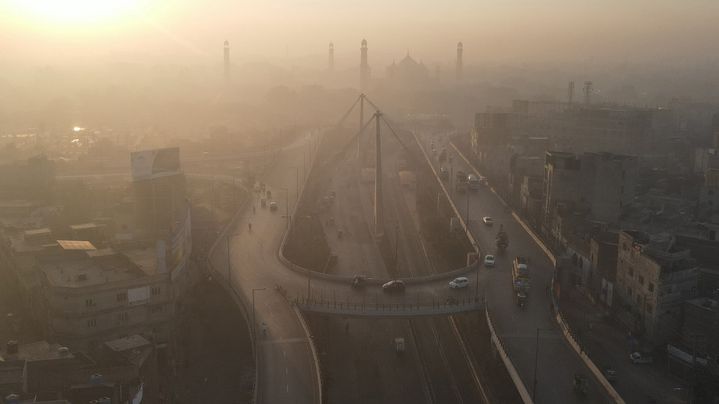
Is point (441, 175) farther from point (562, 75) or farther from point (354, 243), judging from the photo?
point (562, 75)

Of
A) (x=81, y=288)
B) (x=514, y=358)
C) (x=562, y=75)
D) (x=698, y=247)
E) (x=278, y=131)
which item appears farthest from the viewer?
(x=562, y=75)

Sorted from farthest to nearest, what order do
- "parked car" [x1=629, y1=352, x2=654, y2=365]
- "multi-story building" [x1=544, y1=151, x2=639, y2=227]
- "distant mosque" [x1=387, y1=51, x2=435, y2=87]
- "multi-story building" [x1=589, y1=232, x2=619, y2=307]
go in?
"distant mosque" [x1=387, y1=51, x2=435, y2=87]
"multi-story building" [x1=544, y1=151, x2=639, y2=227]
"multi-story building" [x1=589, y1=232, x2=619, y2=307]
"parked car" [x1=629, y1=352, x2=654, y2=365]

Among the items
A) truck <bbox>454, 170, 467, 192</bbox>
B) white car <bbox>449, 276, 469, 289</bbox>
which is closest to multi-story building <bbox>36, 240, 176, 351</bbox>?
white car <bbox>449, 276, 469, 289</bbox>

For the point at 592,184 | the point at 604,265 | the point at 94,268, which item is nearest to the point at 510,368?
the point at 604,265

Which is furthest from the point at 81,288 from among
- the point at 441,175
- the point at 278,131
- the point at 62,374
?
the point at 278,131

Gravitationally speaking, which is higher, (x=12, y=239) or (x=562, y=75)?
(x=562, y=75)

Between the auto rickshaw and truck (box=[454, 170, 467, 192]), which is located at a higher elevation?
truck (box=[454, 170, 467, 192])

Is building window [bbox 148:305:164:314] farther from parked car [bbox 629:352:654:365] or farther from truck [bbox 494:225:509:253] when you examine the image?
parked car [bbox 629:352:654:365]

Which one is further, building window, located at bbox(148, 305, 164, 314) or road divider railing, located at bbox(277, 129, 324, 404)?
building window, located at bbox(148, 305, 164, 314)

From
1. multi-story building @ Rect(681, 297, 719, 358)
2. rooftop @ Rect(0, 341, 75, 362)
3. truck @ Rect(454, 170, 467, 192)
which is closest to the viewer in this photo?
rooftop @ Rect(0, 341, 75, 362)
